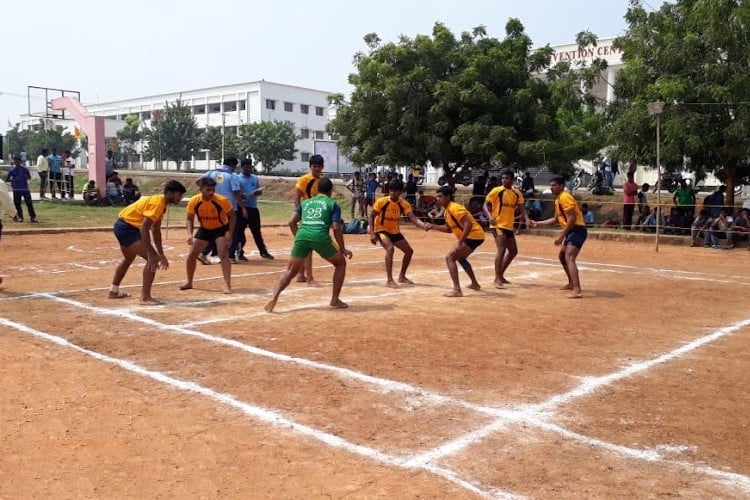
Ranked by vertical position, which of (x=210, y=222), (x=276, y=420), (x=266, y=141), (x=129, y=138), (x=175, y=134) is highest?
(x=129, y=138)

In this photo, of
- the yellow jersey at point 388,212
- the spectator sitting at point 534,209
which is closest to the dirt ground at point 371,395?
the yellow jersey at point 388,212

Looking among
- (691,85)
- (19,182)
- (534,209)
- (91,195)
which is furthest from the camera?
(91,195)

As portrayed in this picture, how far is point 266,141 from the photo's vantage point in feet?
212

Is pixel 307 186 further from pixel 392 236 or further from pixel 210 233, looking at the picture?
pixel 210 233

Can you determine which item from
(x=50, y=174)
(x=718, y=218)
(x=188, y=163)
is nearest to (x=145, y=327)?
(x=718, y=218)

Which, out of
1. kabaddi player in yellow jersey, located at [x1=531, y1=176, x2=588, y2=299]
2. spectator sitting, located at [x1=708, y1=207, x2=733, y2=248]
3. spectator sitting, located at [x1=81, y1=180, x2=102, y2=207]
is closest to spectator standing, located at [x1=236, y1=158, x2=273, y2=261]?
kabaddi player in yellow jersey, located at [x1=531, y1=176, x2=588, y2=299]

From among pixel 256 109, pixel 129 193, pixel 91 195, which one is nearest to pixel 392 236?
pixel 91 195

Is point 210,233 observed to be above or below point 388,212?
below

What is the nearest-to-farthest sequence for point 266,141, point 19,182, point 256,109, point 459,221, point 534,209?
point 459,221, point 19,182, point 534,209, point 266,141, point 256,109

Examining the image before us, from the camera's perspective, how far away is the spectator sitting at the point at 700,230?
17938 mm

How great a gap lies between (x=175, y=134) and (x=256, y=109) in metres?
14.8

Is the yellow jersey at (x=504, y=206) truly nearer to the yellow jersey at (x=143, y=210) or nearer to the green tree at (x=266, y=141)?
the yellow jersey at (x=143, y=210)

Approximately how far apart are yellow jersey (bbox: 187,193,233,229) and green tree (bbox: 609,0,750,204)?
12.5 meters

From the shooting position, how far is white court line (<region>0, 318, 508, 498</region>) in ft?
13.0
